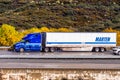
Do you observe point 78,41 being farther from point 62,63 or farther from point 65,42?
point 62,63

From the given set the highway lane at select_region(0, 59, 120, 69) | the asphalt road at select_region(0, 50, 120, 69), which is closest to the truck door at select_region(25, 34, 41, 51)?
the asphalt road at select_region(0, 50, 120, 69)

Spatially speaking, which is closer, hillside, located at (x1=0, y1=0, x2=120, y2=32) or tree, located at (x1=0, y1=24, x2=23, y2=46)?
tree, located at (x1=0, y1=24, x2=23, y2=46)

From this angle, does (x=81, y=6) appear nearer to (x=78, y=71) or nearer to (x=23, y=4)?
(x=23, y=4)

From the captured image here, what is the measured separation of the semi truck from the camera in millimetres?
35000

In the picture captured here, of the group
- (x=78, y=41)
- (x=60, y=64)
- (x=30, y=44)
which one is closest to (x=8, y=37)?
(x=30, y=44)

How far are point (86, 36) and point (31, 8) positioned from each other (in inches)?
2568

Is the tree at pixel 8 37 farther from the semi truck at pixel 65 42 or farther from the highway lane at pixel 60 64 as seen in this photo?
the highway lane at pixel 60 64

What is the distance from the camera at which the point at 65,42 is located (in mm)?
36406

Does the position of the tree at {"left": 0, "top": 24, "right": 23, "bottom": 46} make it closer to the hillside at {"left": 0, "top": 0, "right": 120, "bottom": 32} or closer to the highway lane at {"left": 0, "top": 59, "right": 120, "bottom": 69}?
the highway lane at {"left": 0, "top": 59, "right": 120, "bottom": 69}

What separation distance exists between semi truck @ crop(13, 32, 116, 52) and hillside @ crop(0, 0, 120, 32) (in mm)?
40619

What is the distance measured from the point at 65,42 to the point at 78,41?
124cm

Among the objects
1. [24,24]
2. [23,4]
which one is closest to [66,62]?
[24,24]

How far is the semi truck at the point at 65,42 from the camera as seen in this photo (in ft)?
115

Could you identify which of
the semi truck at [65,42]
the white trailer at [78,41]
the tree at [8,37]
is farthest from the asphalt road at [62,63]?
the tree at [8,37]
